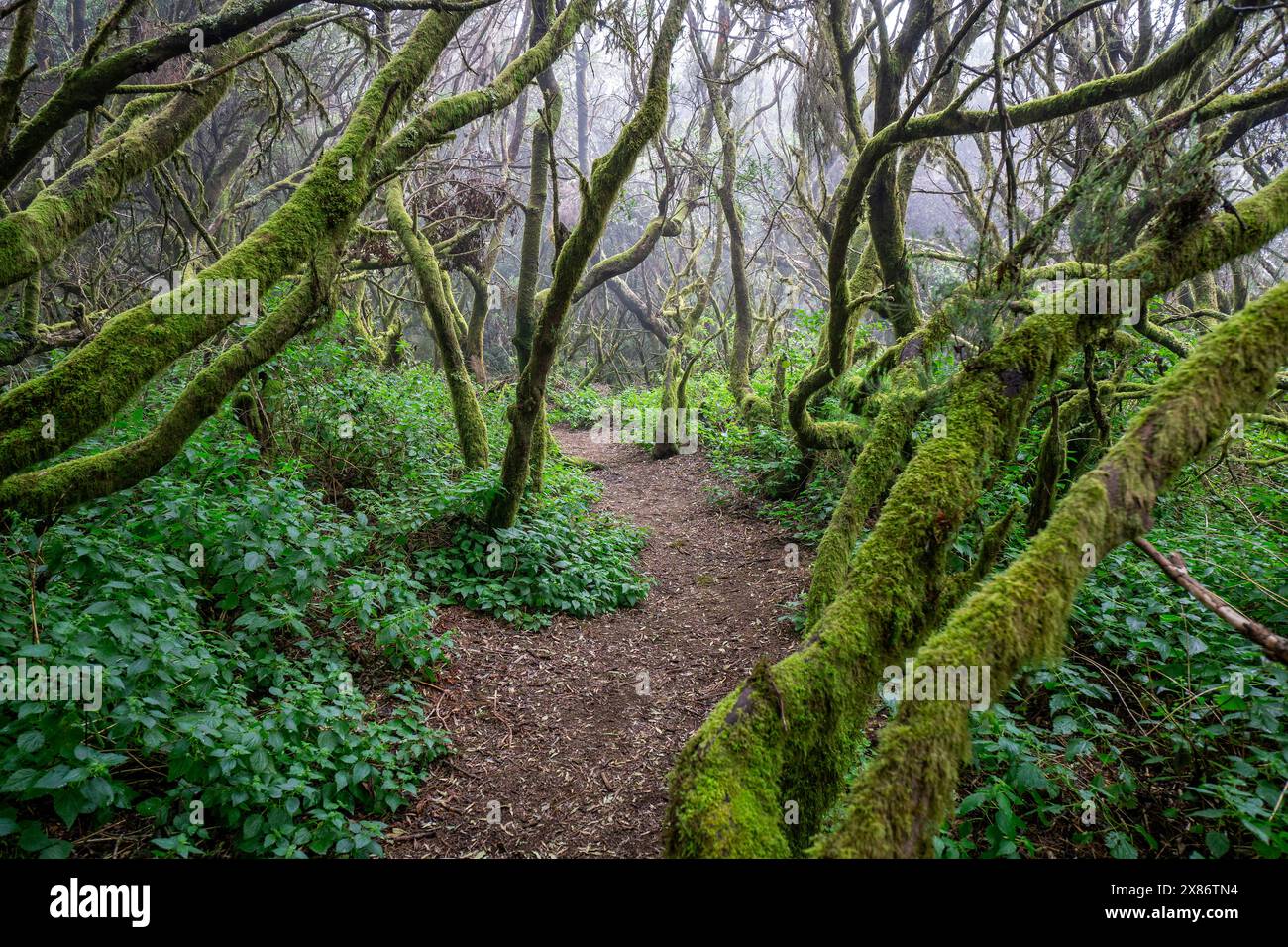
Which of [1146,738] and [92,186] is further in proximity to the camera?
[92,186]

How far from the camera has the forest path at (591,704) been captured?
364 cm

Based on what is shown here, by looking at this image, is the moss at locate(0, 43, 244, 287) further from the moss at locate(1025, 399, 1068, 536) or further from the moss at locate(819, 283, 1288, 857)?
the moss at locate(1025, 399, 1068, 536)

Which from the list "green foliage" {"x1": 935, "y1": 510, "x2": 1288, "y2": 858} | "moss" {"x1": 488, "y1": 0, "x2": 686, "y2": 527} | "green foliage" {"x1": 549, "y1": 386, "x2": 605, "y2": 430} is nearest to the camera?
"green foliage" {"x1": 935, "y1": 510, "x2": 1288, "y2": 858}

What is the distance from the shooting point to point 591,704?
193 inches

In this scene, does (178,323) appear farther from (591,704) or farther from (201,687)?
(591,704)

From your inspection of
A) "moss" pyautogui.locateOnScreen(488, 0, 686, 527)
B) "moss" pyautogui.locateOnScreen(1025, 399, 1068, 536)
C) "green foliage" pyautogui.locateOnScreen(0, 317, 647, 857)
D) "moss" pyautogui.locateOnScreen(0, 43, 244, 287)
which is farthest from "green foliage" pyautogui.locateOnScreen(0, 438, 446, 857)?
"moss" pyautogui.locateOnScreen(1025, 399, 1068, 536)

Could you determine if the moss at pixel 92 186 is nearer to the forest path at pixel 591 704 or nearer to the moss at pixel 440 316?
the moss at pixel 440 316

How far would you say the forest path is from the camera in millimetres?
3641

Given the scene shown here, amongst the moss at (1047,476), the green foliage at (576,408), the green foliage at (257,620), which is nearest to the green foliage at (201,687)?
the green foliage at (257,620)

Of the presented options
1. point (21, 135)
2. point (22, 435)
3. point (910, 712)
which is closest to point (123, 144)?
point (21, 135)

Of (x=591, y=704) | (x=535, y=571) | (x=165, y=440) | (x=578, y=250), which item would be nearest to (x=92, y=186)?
(x=165, y=440)

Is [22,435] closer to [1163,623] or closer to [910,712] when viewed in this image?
[910,712]
